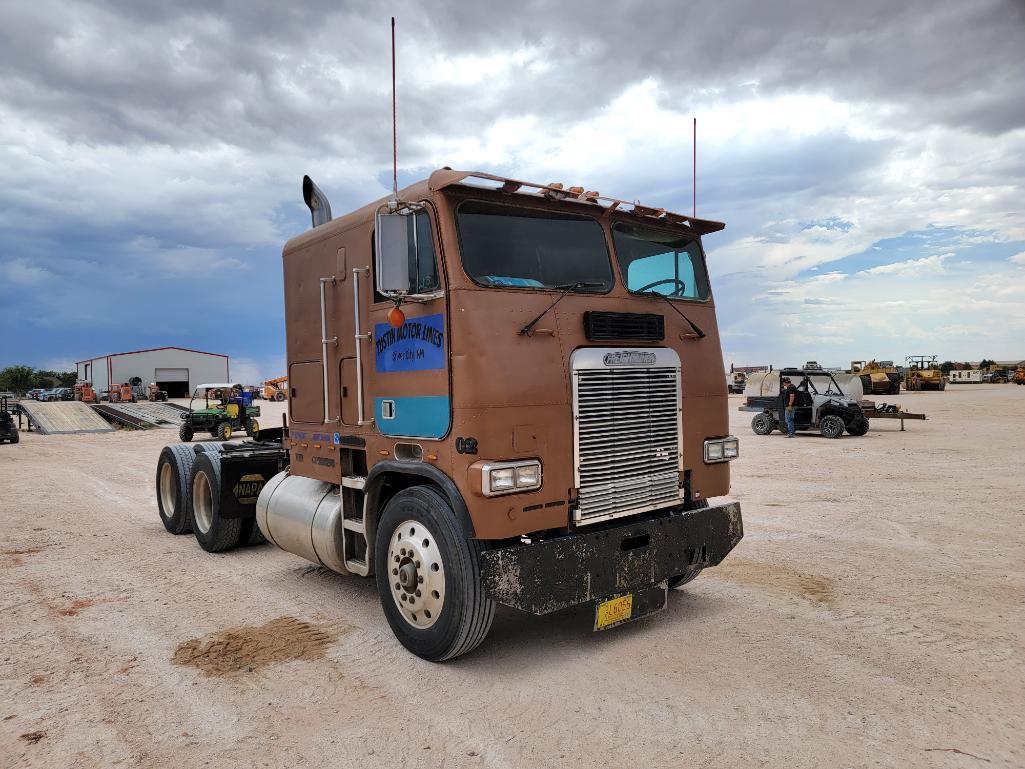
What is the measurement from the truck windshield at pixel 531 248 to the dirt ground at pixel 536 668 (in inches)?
99.1

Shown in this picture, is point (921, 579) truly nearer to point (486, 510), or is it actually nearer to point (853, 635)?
point (853, 635)

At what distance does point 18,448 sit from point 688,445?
2480 cm

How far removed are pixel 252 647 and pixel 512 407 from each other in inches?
101

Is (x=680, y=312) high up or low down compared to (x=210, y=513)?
up

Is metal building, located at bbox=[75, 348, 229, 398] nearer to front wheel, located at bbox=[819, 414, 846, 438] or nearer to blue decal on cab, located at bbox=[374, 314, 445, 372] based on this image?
front wheel, located at bbox=[819, 414, 846, 438]

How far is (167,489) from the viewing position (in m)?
9.11

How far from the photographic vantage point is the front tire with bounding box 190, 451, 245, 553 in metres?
7.64

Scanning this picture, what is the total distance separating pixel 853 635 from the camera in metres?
4.84

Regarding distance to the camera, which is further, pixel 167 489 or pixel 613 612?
pixel 167 489

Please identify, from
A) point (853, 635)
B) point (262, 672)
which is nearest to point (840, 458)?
point (853, 635)

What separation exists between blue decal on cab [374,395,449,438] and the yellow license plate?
1579 mm

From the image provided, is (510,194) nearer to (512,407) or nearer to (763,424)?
(512,407)

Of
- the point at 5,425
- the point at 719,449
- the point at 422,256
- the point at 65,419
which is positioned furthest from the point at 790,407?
the point at 65,419

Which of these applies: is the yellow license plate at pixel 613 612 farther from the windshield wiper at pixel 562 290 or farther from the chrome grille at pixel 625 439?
the windshield wiper at pixel 562 290
